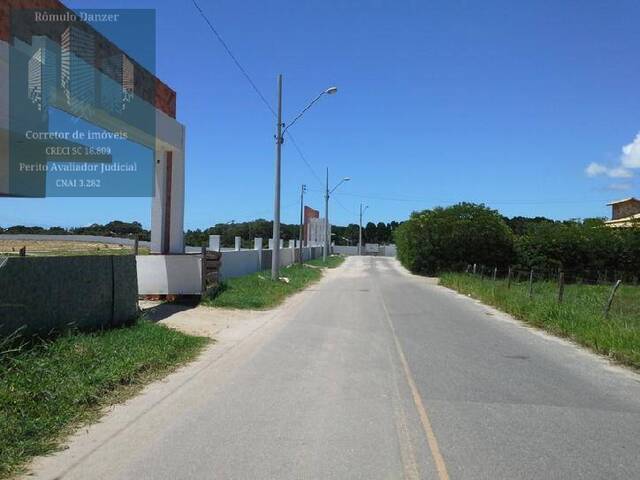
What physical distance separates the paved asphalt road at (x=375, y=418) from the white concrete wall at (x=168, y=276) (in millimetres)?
7257

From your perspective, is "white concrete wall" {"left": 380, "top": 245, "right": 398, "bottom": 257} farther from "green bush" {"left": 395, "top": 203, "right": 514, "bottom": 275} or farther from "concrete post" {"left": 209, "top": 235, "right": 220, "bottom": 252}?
"concrete post" {"left": 209, "top": 235, "right": 220, "bottom": 252}

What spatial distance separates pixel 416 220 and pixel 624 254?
1555 centimetres

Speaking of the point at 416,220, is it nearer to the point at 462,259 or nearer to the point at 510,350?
the point at 462,259

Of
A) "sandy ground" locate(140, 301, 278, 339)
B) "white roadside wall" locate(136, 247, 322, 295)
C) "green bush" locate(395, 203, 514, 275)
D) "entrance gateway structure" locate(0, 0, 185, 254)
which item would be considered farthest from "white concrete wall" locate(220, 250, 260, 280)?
"green bush" locate(395, 203, 514, 275)

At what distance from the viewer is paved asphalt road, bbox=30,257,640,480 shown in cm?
560

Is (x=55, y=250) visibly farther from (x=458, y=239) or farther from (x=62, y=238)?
(x=458, y=239)

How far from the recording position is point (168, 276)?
66.4ft

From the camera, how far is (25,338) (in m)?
9.30

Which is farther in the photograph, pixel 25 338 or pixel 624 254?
pixel 624 254

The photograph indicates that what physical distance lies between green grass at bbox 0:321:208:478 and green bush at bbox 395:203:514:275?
130ft

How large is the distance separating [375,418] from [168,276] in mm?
14035

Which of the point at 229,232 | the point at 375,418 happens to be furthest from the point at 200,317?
the point at 229,232

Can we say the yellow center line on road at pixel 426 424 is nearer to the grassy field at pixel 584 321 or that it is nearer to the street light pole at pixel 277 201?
the grassy field at pixel 584 321

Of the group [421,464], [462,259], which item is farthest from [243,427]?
[462,259]
